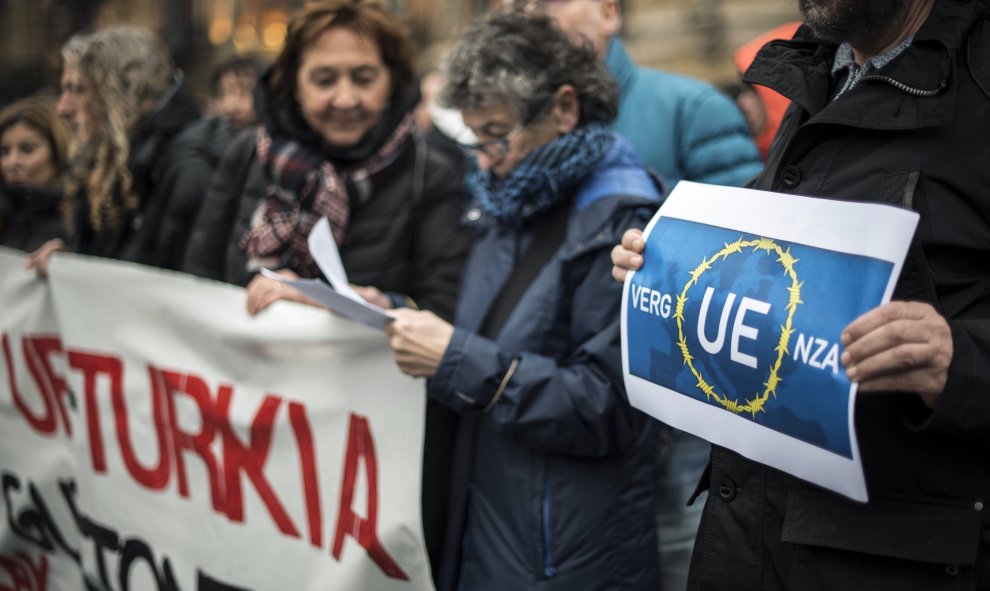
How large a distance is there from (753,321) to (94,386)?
7.87 ft

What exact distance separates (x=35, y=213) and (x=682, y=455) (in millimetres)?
2860

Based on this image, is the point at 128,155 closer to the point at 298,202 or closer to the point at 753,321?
the point at 298,202

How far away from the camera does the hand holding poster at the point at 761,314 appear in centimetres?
141

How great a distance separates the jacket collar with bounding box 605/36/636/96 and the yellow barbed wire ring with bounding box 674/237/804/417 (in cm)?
171

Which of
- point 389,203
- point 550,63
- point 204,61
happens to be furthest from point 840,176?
point 204,61

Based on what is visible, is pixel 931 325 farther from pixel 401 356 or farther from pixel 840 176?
pixel 401 356

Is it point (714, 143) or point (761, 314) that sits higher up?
point (761, 314)

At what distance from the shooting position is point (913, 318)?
4.33 ft

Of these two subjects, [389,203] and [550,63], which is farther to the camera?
[389,203]

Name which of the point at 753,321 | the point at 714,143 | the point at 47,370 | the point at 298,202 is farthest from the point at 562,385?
the point at 47,370

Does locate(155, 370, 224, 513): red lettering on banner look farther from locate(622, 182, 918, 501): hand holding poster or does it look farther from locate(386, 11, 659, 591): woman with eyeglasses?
locate(622, 182, 918, 501): hand holding poster

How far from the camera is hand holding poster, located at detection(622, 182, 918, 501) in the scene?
141 cm

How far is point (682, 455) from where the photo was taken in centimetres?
277

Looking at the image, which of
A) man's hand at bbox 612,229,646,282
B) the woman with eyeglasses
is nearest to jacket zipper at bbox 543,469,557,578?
the woman with eyeglasses
